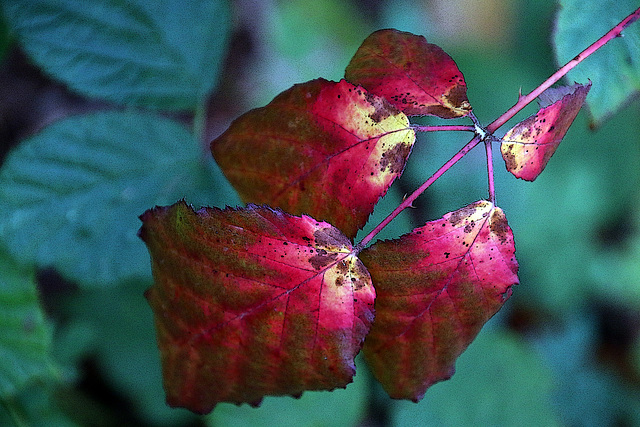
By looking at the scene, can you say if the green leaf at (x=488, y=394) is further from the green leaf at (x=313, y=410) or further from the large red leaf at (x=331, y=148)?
the large red leaf at (x=331, y=148)

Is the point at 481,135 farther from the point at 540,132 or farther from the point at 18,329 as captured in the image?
the point at 18,329

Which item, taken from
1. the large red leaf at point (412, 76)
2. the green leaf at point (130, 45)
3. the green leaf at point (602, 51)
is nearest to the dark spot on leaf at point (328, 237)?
the large red leaf at point (412, 76)

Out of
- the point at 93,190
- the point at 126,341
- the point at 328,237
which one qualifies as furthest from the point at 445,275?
the point at 126,341

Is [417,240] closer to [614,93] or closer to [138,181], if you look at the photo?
[614,93]

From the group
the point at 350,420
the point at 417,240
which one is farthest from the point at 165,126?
the point at 350,420

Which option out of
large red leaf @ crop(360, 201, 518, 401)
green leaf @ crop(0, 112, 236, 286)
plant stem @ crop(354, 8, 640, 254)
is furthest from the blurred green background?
large red leaf @ crop(360, 201, 518, 401)

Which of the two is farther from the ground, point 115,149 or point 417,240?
point 115,149
